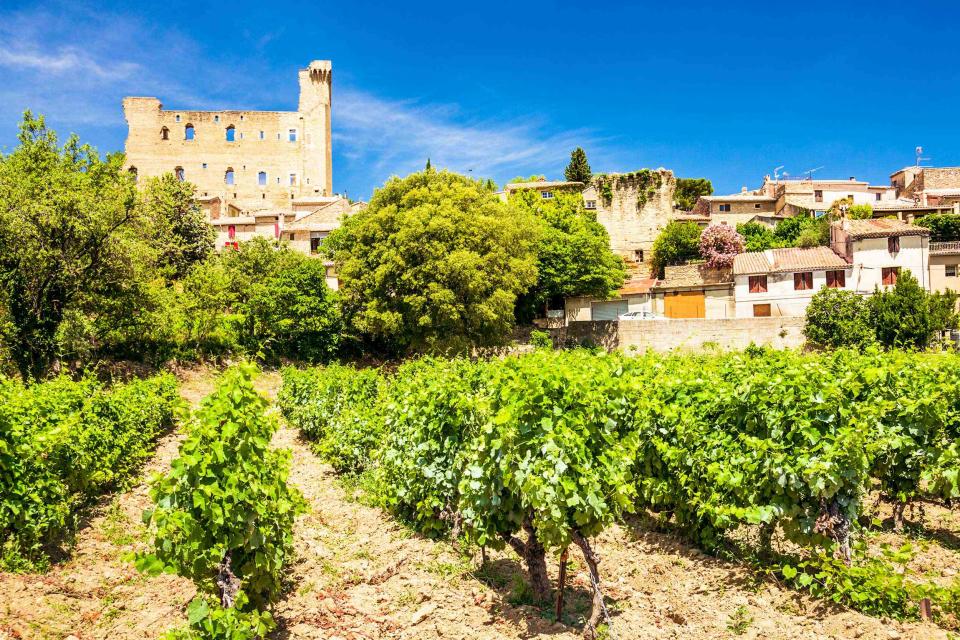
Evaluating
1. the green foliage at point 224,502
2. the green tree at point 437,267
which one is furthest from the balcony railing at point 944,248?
the green foliage at point 224,502

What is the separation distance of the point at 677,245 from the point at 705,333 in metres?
15.5

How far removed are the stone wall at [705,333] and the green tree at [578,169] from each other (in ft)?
110

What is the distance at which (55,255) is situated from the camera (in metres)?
21.6

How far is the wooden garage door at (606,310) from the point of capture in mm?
42938

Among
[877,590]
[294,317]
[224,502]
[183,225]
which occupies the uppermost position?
[183,225]


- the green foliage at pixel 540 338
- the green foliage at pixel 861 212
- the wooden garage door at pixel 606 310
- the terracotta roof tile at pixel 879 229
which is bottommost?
the green foliage at pixel 540 338

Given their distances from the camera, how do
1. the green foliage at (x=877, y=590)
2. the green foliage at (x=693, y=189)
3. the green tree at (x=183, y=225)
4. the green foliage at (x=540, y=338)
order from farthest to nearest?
the green foliage at (x=693, y=189) → the green tree at (x=183, y=225) → the green foliage at (x=540, y=338) → the green foliage at (x=877, y=590)

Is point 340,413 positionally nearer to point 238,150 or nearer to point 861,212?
point 861,212

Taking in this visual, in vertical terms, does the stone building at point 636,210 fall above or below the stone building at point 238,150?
below

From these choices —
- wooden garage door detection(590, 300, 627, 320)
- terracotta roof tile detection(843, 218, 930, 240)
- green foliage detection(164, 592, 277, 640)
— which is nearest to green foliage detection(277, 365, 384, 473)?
green foliage detection(164, 592, 277, 640)

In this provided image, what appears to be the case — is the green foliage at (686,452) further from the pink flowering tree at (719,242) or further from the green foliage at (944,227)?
the green foliage at (944,227)

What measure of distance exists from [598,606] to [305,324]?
27944mm

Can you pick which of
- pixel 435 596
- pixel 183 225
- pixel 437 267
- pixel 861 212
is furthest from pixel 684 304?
pixel 435 596

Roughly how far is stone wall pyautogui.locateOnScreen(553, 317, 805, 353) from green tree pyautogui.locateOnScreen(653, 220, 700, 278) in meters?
14.2
